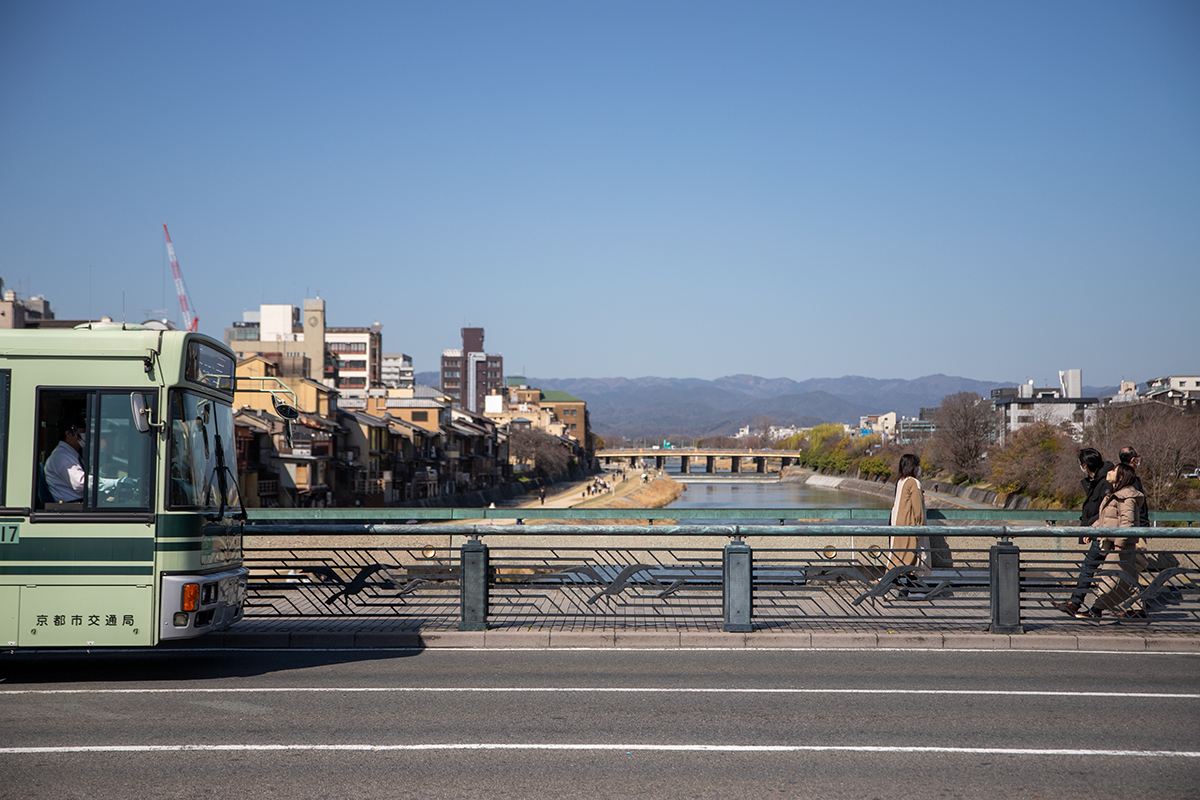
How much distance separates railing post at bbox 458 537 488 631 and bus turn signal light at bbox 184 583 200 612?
11.2 ft

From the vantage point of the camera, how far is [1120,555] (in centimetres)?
1202

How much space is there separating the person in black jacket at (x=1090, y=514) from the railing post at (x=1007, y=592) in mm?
897

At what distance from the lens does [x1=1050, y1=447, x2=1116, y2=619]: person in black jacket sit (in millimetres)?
12000

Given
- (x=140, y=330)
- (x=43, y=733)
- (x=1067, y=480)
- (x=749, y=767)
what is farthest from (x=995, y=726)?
(x=1067, y=480)

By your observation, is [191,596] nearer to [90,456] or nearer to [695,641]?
[90,456]

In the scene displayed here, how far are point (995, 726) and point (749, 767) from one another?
2.46 metres

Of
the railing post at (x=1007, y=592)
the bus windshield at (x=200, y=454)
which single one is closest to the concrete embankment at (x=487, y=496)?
the bus windshield at (x=200, y=454)

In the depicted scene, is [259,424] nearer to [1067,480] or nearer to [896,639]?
[896,639]

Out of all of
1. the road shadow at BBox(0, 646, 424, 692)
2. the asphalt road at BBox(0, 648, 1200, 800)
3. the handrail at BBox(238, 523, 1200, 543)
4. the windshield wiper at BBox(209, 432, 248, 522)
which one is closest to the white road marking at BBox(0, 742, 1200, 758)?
the asphalt road at BBox(0, 648, 1200, 800)

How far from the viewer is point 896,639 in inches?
450

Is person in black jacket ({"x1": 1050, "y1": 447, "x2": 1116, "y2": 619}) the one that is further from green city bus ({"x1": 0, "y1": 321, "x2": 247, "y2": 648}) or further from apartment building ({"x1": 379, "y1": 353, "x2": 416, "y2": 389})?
apartment building ({"x1": 379, "y1": 353, "x2": 416, "y2": 389})

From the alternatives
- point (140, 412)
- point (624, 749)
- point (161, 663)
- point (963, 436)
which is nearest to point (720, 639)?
point (624, 749)

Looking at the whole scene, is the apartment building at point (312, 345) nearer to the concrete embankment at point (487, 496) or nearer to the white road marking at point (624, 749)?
the concrete embankment at point (487, 496)

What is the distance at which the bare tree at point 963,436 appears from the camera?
102688mm
